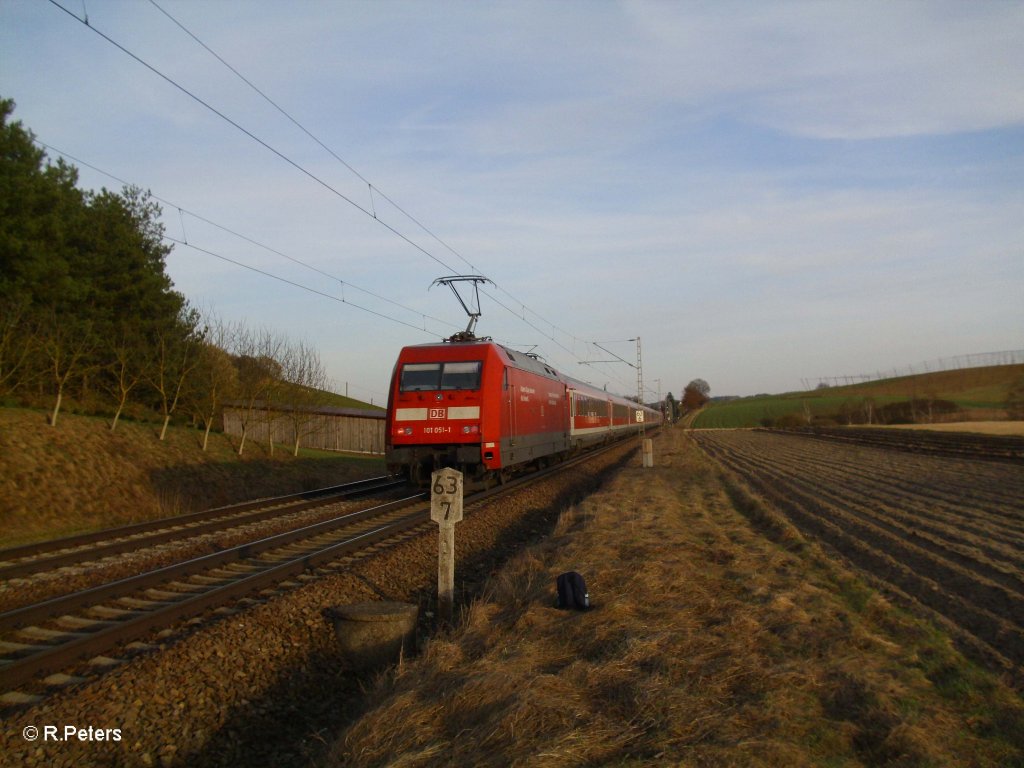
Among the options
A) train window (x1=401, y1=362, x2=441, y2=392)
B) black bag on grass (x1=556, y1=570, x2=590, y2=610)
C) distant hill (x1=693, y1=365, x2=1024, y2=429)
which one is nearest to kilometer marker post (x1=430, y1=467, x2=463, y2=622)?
black bag on grass (x1=556, y1=570, x2=590, y2=610)

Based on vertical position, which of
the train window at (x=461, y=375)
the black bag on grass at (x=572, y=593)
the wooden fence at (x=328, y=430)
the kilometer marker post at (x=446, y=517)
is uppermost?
the train window at (x=461, y=375)

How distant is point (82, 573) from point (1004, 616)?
33.8 ft

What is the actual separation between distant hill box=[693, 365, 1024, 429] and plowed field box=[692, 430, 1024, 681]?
1775 inches

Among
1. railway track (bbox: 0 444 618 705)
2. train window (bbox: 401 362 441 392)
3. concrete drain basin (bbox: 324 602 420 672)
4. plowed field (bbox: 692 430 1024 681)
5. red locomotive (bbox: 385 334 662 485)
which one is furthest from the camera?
train window (bbox: 401 362 441 392)

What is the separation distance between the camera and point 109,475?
17.7 m

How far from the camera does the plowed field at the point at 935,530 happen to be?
22.8ft

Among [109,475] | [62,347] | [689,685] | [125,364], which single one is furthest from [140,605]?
[125,364]

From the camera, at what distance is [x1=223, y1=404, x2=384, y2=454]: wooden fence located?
3099cm

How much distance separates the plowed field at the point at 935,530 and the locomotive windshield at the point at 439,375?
22.9 ft

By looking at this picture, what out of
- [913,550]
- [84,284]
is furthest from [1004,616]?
[84,284]

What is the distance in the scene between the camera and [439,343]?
17.0 metres

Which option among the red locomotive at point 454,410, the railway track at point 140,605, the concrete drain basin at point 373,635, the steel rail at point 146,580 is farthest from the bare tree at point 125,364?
the concrete drain basin at point 373,635

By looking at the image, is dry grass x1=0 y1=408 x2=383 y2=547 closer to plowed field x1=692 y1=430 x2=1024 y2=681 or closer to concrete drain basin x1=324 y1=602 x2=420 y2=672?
concrete drain basin x1=324 y1=602 x2=420 y2=672

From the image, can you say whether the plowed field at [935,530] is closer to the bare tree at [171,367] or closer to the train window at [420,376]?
the train window at [420,376]
